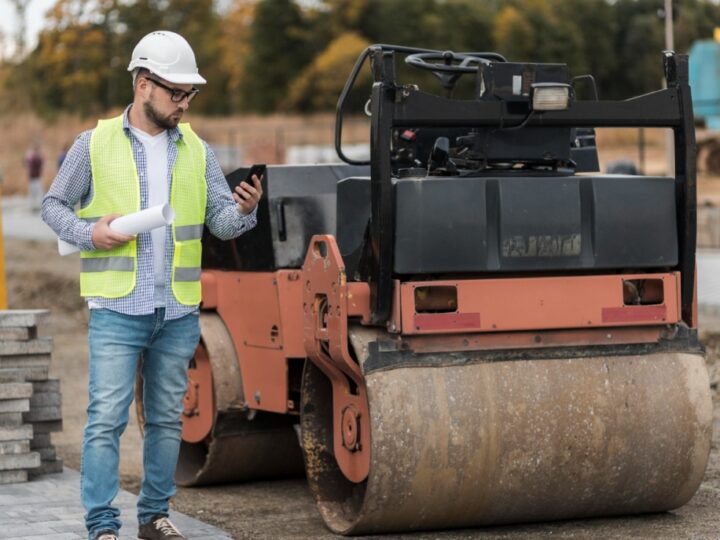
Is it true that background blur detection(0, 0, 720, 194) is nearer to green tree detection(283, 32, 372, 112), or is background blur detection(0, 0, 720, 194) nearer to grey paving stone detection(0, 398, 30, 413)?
green tree detection(283, 32, 372, 112)

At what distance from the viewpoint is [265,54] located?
7012 centimetres

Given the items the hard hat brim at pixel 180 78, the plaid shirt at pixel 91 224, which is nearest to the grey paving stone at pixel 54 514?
the plaid shirt at pixel 91 224

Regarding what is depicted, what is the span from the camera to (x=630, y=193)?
612 cm

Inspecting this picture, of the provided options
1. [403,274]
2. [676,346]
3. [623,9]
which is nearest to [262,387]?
[403,274]

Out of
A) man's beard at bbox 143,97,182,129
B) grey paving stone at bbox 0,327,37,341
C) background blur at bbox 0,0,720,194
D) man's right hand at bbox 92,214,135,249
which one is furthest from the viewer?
background blur at bbox 0,0,720,194

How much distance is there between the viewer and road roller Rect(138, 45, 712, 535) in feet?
19.1

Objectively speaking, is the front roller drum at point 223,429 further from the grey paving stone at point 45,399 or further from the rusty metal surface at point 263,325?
the grey paving stone at point 45,399

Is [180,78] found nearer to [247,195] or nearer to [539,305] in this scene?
[247,195]

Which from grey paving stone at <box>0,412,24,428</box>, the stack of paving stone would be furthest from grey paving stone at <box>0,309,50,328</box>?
grey paving stone at <box>0,412,24,428</box>

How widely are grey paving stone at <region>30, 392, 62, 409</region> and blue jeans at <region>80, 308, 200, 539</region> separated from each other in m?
1.88

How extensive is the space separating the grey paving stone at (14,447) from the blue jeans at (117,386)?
174cm

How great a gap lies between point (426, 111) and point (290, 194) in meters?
1.25

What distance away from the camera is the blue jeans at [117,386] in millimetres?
5426

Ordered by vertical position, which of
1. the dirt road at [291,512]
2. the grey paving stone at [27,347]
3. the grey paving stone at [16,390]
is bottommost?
the dirt road at [291,512]
